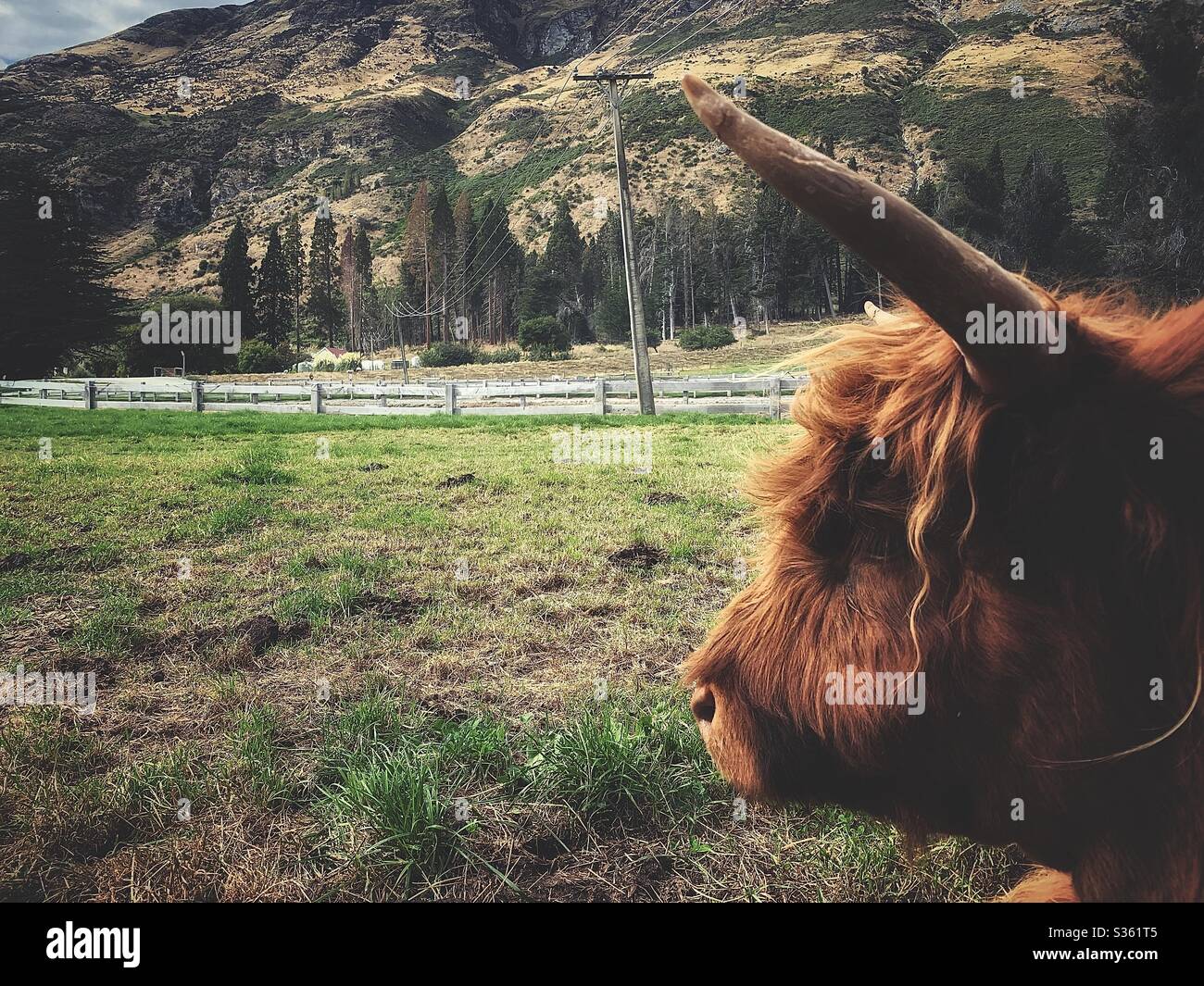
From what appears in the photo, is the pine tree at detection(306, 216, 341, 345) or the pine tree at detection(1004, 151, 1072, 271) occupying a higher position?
the pine tree at detection(306, 216, 341, 345)

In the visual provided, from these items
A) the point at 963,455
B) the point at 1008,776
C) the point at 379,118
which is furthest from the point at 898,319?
the point at 379,118

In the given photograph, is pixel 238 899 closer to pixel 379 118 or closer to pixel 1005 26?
pixel 1005 26

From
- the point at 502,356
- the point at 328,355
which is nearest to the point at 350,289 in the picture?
the point at 328,355

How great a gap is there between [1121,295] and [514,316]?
282 feet

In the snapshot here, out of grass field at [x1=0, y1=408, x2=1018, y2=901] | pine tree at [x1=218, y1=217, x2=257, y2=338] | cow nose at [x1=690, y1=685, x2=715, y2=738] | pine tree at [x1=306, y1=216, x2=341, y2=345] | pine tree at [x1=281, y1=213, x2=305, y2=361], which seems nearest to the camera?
cow nose at [x1=690, y1=685, x2=715, y2=738]

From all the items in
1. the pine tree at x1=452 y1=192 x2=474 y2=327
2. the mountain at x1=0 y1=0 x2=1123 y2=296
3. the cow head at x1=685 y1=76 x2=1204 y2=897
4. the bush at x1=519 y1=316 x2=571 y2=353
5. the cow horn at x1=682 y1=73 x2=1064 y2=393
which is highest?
the mountain at x1=0 y1=0 x2=1123 y2=296

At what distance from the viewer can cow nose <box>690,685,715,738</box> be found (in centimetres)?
139

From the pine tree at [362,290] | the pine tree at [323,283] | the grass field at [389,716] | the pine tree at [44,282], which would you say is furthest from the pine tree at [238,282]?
the grass field at [389,716]

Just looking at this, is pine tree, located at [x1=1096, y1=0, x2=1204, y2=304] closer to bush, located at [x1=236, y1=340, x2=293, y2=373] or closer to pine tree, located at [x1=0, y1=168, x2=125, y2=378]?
pine tree, located at [x1=0, y1=168, x2=125, y2=378]

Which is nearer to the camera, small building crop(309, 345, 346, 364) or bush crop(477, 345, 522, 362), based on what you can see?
bush crop(477, 345, 522, 362)

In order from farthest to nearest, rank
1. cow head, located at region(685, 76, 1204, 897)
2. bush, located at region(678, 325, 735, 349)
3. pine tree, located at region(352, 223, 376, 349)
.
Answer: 1. pine tree, located at region(352, 223, 376, 349)
2. bush, located at region(678, 325, 735, 349)
3. cow head, located at region(685, 76, 1204, 897)

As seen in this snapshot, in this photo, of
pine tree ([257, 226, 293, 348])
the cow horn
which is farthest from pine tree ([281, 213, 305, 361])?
the cow horn

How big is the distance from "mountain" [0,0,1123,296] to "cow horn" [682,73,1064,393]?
6638 cm

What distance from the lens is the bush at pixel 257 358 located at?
55750mm
